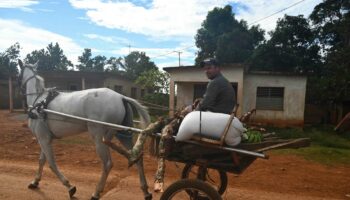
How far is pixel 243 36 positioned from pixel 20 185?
26.7 m

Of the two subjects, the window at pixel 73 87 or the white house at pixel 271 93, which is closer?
the white house at pixel 271 93

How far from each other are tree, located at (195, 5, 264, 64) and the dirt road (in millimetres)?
20412

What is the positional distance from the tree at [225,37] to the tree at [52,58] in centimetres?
3267

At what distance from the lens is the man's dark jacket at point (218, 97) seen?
4.85 m

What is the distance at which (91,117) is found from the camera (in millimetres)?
6059

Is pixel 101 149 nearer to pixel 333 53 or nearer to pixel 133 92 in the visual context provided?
pixel 333 53

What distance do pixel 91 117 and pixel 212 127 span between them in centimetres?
266

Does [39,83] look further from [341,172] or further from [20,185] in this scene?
[341,172]

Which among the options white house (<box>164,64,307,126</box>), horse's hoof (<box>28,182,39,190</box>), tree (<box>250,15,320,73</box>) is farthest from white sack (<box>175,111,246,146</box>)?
tree (<box>250,15,320,73</box>)

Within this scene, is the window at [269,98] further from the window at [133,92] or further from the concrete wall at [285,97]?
the window at [133,92]

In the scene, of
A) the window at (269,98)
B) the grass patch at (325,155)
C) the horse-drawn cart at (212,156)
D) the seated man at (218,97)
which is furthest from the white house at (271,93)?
the horse-drawn cart at (212,156)

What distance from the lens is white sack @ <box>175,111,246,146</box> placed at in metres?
4.24

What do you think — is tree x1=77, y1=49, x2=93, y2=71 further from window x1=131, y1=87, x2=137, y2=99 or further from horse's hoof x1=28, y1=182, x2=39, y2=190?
horse's hoof x1=28, y1=182, x2=39, y2=190

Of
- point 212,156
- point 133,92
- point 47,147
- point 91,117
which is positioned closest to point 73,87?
point 133,92
